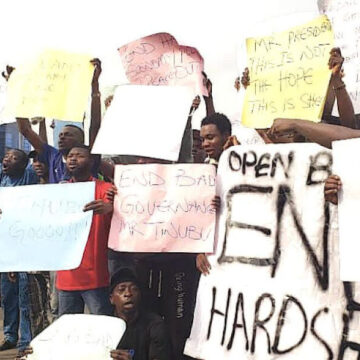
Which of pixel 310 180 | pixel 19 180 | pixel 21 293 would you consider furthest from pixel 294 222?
pixel 21 293

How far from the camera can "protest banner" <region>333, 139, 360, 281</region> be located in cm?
263

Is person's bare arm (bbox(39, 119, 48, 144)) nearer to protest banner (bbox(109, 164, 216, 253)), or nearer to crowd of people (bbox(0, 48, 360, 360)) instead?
crowd of people (bbox(0, 48, 360, 360))

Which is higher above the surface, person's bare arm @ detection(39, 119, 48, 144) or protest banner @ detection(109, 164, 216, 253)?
person's bare arm @ detection(39, 119, 48, 144)

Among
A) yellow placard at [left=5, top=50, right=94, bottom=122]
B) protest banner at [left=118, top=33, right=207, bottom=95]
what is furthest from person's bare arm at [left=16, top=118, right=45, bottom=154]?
protest banner at [left=118, top=33, right=207, bottom=95]

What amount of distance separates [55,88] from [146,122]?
2.44ft

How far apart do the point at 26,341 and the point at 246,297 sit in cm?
247

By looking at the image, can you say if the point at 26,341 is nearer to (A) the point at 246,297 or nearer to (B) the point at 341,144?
(A) the point at 246,297

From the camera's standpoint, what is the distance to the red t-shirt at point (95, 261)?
3.66 meters

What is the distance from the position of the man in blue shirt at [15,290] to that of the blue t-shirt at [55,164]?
309 mm

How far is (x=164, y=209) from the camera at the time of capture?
3.40 metres

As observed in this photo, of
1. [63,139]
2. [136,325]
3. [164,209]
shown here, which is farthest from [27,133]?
[136,325]

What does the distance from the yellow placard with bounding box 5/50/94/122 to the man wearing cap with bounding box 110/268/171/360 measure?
1.09 metres

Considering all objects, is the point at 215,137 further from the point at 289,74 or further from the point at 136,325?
the point at 136,325

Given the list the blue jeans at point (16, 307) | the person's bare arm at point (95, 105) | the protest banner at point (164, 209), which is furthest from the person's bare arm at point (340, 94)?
the blue jeans at point (16, 307)
